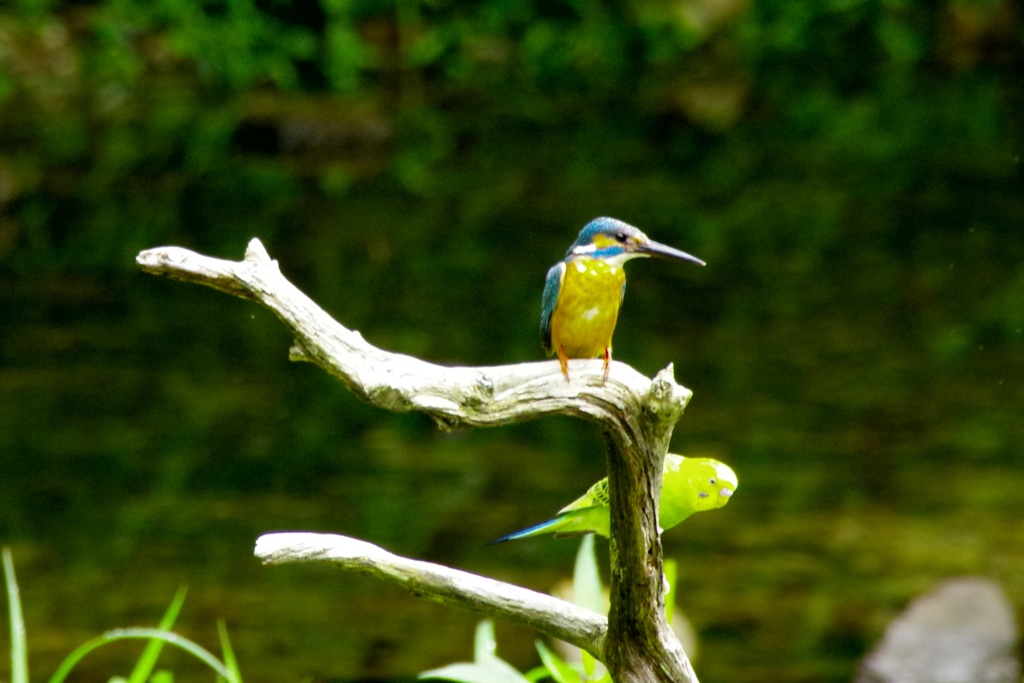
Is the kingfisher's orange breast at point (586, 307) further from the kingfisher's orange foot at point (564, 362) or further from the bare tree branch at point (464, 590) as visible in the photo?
the bare tree branch at point (464, 590)

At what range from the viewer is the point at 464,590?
7.91 feet

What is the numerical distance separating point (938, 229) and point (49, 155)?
9.52m

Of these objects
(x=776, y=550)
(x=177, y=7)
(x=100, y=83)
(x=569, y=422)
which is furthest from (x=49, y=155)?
(x=776, y=550)

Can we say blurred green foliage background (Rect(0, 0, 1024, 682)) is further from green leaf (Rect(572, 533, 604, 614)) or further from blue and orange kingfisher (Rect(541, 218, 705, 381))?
blue and orange kingfisher (Rect(541, 218, 705, 381))

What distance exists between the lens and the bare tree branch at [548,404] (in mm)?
2041

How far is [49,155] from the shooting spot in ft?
50.5

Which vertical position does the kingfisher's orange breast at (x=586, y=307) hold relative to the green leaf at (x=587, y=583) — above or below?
above

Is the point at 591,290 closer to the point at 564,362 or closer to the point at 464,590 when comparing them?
the point at 564,362

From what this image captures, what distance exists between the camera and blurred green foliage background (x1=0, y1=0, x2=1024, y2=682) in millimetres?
6738

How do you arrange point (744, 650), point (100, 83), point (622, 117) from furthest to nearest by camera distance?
point (100, 83), point (622, 117), point (744, 650)

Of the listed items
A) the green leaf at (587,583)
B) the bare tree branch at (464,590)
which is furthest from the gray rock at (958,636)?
the bare tree branch at (464,590)

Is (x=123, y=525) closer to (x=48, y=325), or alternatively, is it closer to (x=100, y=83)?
(x=48, y=325)

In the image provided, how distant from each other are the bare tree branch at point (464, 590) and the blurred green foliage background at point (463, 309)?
376 cm

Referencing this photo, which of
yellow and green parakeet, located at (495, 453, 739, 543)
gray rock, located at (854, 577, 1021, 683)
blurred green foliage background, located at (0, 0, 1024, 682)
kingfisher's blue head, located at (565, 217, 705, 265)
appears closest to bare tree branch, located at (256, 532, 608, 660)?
yellow and green parakeet, located at (495, 453, 739, 543)
